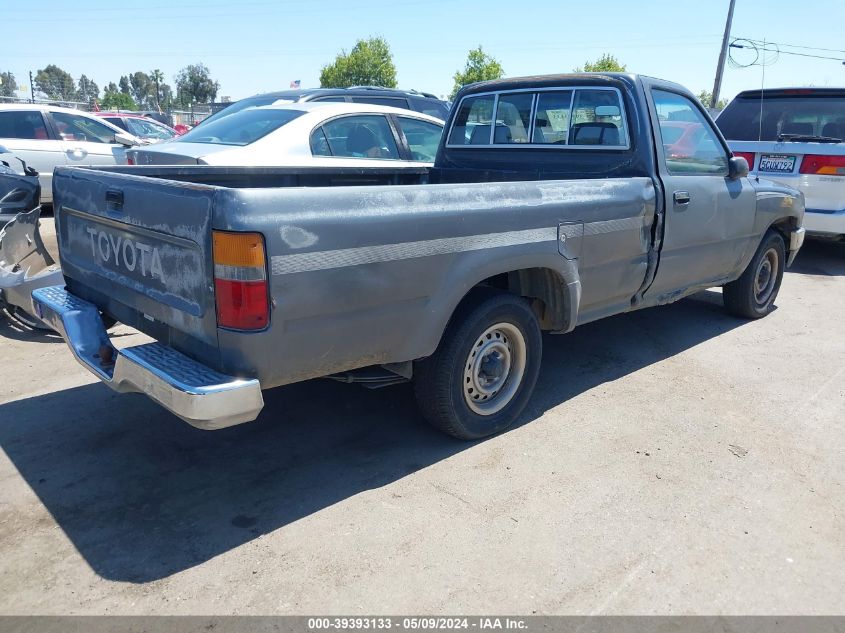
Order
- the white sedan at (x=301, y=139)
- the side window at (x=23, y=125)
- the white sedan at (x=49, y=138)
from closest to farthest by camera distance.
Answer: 1. the white sedan at (x=301, y=139)
2. the white sedan at (x=49, y=138)
3. the side window at (x=23, y=125)

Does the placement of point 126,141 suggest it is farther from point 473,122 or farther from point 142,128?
point 142,128

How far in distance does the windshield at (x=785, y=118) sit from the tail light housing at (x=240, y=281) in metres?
7.54

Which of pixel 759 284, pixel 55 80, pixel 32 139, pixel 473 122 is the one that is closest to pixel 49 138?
pixel 32 139

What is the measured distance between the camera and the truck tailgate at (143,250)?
278 centimetres

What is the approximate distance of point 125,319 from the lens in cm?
344

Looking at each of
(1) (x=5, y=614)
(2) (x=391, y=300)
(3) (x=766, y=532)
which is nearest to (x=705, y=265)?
(3) (x=766, y=532)

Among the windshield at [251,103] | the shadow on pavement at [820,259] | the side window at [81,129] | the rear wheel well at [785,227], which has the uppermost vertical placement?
the windshield at [251,103]

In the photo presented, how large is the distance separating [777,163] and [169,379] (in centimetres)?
769

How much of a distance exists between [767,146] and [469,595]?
7293 millimetres

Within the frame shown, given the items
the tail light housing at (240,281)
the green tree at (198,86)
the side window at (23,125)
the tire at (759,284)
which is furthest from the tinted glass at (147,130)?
the green tree at (198,86)

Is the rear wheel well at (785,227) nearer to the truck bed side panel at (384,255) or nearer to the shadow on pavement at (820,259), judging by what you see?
the shadow on pavement at (820,259)

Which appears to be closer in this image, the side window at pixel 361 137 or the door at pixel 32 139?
the side window at pixel 361 137
